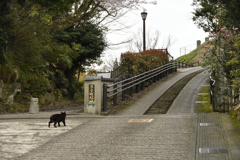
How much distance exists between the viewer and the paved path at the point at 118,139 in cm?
563

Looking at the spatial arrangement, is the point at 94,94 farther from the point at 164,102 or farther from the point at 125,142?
the point at 125,142

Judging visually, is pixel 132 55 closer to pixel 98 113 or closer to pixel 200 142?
pixel 98 113

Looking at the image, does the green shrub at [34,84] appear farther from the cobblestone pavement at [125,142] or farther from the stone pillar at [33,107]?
the cobblestone pavement at [125,142]

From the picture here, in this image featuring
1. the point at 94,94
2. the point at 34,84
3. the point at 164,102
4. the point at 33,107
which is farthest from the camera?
the point at 34,84

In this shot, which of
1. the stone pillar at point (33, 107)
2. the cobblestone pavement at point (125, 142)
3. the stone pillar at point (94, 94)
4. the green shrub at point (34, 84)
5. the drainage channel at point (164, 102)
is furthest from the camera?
the green shrub at point (34, 84)

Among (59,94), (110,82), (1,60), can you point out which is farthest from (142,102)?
(59,94)

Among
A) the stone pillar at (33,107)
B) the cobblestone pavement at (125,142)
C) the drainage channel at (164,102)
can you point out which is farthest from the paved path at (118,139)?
the stone pillar at (33,107)

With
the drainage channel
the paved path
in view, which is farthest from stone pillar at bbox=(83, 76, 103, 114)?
the drainage channel

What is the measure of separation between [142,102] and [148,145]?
7492mm

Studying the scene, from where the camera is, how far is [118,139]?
272 inches

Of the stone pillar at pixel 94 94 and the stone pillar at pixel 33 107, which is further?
the stone pillar at pixel 33 107

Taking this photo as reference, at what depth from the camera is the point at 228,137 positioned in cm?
660

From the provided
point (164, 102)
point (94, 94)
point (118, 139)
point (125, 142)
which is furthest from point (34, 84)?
→ point (125, 142)

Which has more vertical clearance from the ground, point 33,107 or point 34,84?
point 34,84
